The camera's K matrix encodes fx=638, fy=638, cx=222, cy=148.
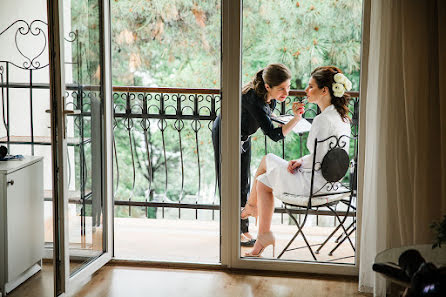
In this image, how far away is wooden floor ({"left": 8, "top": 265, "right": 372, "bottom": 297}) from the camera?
12.5 ft

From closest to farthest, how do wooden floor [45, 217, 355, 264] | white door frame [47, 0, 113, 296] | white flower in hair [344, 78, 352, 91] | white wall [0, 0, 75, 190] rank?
white door frame [47, 0, 113, 296] → white flower in hair [344, 78, 352, 91] → wooden floor [45, 217, 355, 264] → white wall [0, 0, 75, 190]

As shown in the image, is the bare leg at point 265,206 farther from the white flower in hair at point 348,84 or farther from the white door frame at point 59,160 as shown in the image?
the white door frame at point 59,160

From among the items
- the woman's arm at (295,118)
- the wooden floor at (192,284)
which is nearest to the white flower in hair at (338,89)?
the woman's arm at (295,118)

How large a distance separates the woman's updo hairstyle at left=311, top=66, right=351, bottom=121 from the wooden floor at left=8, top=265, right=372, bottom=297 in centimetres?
105

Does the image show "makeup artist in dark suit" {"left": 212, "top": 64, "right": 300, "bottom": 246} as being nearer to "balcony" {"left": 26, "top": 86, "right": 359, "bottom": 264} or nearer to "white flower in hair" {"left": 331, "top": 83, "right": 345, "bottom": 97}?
"balcony" {"left": 26, "top": 86, "right": 359, "bottom": 264}

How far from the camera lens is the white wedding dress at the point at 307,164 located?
3.97m

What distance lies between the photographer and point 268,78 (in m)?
4.02


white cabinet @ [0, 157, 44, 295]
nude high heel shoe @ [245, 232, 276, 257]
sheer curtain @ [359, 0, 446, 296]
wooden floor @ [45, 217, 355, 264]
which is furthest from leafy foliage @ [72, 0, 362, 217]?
white cabinet @ [0, 157, 44, 295]

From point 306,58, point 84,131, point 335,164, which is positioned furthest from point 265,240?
point 84,131

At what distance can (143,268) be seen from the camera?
4242 mm

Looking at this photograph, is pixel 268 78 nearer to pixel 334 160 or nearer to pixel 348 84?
pixel 348 84

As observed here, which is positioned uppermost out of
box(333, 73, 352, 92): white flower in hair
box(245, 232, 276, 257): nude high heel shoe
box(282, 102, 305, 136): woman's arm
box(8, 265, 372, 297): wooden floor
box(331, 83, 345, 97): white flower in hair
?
box(333, 73, 352, 92): white flower in hair

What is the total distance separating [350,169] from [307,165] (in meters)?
0.27

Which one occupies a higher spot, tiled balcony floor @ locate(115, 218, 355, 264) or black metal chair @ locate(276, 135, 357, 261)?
black metal chair @ locate(276, 135, 357, 261)
